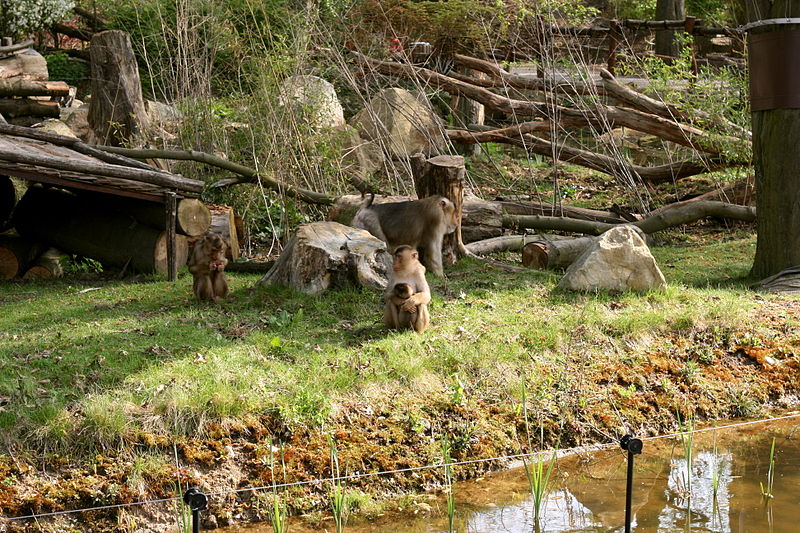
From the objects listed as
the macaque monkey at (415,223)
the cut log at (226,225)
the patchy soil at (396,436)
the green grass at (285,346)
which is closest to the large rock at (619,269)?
the green grass at (285,346)

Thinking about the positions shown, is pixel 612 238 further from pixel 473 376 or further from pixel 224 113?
pixel 224 113

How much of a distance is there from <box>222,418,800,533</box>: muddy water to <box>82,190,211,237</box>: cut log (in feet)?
19.6

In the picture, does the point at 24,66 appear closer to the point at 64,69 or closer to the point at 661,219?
the point at 64,69

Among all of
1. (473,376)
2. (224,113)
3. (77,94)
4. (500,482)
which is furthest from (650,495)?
(77,94)

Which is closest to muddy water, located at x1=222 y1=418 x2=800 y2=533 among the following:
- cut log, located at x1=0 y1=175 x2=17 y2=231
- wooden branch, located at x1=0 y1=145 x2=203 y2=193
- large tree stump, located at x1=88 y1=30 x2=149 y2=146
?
wooden branch, located at x1=0 y1=145 x2=203 y2=193

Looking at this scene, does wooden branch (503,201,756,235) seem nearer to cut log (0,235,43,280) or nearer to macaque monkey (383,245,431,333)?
macaque monkey (383,245,431,333)

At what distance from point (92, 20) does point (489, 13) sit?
8.93m

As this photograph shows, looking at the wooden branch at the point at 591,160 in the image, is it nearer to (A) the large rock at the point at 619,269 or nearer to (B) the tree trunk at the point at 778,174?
(B) the tree trunk at the point at 778,174

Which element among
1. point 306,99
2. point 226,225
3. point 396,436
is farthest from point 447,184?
point 396,436

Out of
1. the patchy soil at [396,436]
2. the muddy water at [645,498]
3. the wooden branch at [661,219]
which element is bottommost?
the muddy water at [645,498]

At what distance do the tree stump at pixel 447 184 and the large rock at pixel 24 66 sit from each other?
780 centimetres

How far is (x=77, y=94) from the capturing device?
62.5ft

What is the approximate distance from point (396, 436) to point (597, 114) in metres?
9.61

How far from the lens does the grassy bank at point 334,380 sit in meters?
5.39
